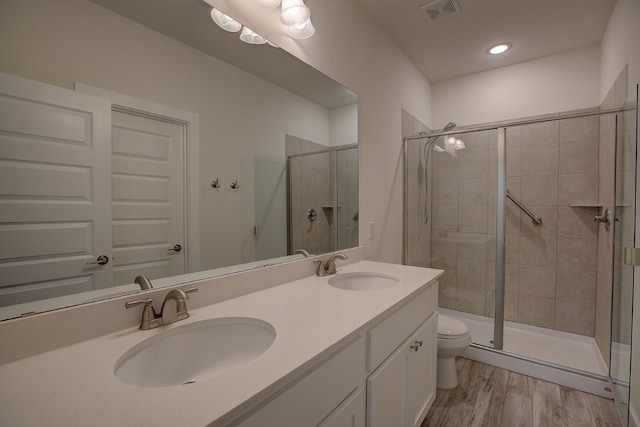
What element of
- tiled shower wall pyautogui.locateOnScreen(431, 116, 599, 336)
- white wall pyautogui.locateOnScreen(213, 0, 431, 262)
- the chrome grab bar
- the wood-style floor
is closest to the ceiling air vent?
white wall pyautogui.locateOnScreen(213, 0, 431, 262)

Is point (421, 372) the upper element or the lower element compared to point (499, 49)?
lower

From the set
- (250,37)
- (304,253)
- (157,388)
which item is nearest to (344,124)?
(250,37)

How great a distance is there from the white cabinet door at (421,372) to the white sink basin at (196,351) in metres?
0.73

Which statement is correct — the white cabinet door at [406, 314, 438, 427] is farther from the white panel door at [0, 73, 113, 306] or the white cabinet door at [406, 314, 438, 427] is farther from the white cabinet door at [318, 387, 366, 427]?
the white panel door at [0, 73, 113, 306]

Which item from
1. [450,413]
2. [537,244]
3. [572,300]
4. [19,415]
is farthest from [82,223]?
[572,300]

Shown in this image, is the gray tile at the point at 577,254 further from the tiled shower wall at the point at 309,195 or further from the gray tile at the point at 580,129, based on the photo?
the tiled shower wall at the point at 309,195

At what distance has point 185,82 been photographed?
3.38 ft

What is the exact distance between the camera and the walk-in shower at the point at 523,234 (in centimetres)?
223

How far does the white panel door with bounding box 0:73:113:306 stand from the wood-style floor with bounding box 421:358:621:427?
183cm

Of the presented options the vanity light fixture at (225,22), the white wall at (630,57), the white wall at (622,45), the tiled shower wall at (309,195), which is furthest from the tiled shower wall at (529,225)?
the vanity light fixture at (225,22)

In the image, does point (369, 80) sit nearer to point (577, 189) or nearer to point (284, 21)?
point (284, 21)

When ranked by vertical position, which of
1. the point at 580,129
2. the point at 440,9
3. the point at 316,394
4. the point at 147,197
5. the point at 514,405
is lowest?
the point at 514,405

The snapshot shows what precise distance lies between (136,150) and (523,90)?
3155 millimetres

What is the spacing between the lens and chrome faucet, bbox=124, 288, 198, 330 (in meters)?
0.84
